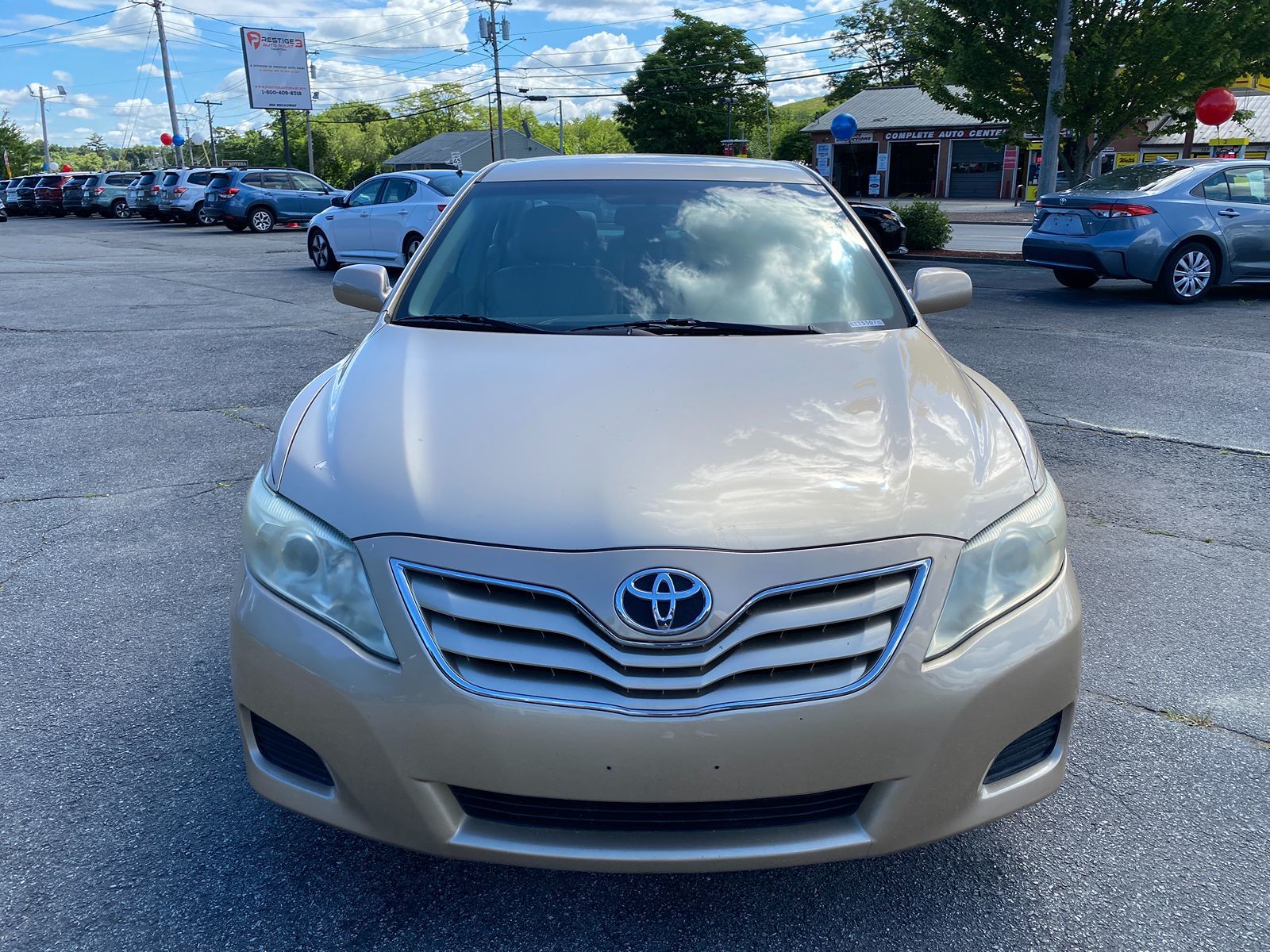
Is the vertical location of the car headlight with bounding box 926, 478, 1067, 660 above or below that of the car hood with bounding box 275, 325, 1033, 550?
below

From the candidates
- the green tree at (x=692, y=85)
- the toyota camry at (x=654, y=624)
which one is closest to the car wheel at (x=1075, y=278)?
the toyota camry at (x=654, y=624)

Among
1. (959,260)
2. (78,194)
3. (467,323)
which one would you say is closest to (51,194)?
(78,194)

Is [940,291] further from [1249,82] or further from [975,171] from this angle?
[975,171]

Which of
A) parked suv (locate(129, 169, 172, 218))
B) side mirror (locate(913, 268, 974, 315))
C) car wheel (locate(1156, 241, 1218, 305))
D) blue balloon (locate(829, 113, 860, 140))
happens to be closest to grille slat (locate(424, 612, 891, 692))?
side mirror (locate(913, 268, 974, 315))

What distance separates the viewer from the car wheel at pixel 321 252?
16.4m

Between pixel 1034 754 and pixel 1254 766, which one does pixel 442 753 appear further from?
pixel 1254 766

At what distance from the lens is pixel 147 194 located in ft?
113

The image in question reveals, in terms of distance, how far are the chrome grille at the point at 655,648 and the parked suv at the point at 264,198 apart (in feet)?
92.0

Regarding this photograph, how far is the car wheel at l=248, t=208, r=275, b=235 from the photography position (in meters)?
28.2

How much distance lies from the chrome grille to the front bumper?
0.03 metres

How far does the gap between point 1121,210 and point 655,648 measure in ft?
36.6

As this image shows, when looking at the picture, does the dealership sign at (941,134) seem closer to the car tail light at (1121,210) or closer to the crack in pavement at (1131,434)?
the car tail light at (1121,210)

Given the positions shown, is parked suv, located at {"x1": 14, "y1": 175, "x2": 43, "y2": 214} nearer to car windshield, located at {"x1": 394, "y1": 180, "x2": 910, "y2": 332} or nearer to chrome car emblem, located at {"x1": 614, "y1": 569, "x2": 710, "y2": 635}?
car windshield, located at {"x1": 394, "y1": 180, "x2": 910, "y2": 332}

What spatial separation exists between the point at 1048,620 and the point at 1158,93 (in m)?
19.1
